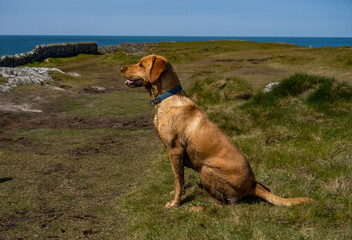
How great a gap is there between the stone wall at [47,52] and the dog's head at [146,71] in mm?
30092

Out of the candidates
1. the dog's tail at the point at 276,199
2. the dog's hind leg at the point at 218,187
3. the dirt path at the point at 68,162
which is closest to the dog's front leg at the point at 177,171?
the dog's hind leg at the point at 218,187

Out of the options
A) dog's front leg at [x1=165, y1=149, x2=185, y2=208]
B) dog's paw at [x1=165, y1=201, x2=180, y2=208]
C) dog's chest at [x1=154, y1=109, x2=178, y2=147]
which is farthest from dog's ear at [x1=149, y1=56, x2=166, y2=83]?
dog's paw at [x1=165, y1=201, x2=180, y2=208]

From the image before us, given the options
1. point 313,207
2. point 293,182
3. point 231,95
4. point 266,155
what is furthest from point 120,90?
point 313,207

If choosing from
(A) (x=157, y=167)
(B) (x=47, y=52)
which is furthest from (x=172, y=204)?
(B) (x=47, y=52)

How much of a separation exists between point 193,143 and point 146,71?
1.37 metres

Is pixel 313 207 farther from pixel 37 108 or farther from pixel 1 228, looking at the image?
pixel 37 108

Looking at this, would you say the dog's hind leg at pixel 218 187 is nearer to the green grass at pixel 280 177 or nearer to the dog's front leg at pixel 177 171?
the green grass at pixel 280 177

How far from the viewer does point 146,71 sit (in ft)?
17.1

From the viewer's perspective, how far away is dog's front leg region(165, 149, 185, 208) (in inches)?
199

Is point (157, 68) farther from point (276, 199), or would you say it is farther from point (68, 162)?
point (68, 162)

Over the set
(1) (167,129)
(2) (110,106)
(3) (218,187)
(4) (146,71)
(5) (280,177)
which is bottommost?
(2) (110,106)

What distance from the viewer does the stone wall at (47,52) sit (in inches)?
1303

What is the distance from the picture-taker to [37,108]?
13961mm

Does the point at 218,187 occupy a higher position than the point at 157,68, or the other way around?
the point at 157,68
